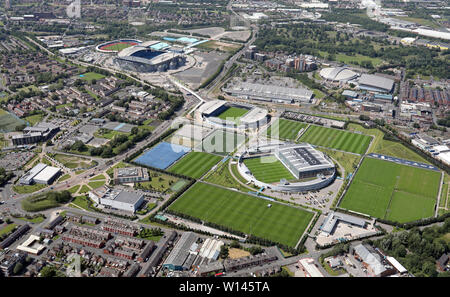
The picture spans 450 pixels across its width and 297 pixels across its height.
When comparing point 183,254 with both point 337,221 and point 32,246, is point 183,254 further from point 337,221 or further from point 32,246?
point 337,221

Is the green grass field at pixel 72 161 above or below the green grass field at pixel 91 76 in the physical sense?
below

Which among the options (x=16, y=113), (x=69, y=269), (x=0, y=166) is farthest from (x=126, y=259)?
(x=16, y=113)

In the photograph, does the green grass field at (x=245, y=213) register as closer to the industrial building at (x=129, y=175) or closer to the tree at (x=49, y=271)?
the industrial building at (x=129, y=175)

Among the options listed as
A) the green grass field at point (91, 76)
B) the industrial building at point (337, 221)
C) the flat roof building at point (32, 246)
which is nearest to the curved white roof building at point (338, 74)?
the green grass field at point (91, 76)

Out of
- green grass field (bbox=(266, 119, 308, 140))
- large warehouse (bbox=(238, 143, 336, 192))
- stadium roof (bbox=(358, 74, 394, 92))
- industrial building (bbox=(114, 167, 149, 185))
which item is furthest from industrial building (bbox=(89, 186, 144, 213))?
stadium roof (bbox=(358, 74, 394, 92))

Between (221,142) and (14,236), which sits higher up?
(221,142)

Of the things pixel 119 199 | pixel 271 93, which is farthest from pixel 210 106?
pixel 119 199
